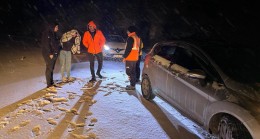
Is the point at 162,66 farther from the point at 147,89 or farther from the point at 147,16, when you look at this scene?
the point at 147,16

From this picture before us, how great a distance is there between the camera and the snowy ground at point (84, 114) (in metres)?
4.55

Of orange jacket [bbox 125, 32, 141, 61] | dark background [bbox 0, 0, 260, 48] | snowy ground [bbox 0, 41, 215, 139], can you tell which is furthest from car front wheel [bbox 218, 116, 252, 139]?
dark background [bbox 0, 0, 260, 48]

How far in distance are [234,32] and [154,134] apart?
78.2 feet

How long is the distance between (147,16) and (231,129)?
92.1 feet

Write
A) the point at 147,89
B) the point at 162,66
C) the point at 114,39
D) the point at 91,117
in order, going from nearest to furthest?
the point at 91,117 < the point at 162,66 < the point at 147,89 < the point at 114,39

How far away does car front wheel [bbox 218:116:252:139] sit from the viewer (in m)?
3.47

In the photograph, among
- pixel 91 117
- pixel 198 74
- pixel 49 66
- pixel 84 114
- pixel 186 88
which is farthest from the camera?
pixel 49 66

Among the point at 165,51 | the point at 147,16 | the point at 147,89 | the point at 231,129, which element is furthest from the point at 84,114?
the point at 147,16

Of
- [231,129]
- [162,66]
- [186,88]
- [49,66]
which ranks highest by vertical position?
[162,66]

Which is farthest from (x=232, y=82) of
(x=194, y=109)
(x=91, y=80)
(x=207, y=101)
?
(x=91, y=80)

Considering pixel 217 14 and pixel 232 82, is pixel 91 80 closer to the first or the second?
pixel 232 82

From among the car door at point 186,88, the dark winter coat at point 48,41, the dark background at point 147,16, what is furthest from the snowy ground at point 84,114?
the dark background at point 147,16

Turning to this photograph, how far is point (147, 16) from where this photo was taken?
101 feet

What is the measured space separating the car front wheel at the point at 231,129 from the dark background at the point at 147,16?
2139 cm
